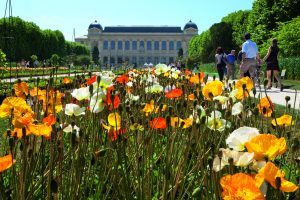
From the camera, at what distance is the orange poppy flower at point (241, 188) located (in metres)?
0.99

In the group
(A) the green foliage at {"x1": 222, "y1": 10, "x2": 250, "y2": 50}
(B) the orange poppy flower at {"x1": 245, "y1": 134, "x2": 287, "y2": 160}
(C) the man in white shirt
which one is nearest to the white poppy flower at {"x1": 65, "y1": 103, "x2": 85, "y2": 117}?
(B) the orange poppy flower at {"x1": 245, "y1": 134, "x2": 287, "y2": 160}

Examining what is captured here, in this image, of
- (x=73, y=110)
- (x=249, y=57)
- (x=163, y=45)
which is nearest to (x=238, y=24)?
(x=249, y=57)

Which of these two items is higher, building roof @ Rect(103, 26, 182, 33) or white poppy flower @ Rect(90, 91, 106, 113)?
building roof @ Rect(103, 26, 182, 33)

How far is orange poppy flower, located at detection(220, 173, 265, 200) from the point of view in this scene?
0.99 meters

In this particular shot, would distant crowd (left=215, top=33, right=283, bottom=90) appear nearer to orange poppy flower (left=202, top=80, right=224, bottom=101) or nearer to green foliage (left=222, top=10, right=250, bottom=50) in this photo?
orange poppy flower (left=202, top=80, right=224, bottom=101)

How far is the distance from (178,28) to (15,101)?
12304cm

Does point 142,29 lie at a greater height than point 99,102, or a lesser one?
greater

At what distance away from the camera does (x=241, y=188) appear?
1015 mm

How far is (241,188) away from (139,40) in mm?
123427

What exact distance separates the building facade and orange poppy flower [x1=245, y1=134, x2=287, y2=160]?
119 meters

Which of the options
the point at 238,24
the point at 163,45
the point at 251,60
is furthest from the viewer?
the point at 163,45

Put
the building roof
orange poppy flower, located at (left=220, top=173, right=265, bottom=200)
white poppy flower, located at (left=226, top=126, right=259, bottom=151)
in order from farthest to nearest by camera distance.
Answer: the building roof
white poppy flower, located at (left=226, top=126, right=259, bottom=151)
orange poppy flower, located at (left=220, top=173, right=265, bottom=200)

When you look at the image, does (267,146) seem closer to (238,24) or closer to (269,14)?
(269,14)

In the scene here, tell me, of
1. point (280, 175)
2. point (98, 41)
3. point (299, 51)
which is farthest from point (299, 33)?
point (98, 41)
